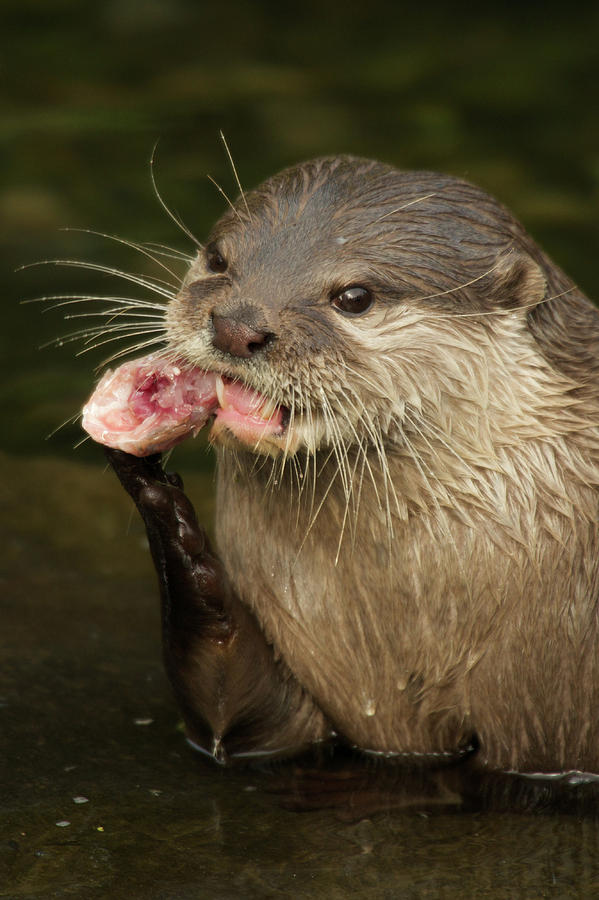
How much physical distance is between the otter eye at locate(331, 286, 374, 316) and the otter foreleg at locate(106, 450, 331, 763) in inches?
18.5

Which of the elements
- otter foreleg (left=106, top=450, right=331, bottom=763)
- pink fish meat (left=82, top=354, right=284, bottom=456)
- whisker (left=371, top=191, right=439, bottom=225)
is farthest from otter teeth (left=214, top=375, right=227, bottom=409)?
whisker (left=371, top=191, right=439, bottom=225)

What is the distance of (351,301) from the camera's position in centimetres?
303

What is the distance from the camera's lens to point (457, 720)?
11.2ft

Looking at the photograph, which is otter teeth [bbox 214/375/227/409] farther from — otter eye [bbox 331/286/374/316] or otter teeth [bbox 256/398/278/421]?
otter eye [bbox 331/286/374/316]

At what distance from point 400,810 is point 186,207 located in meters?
3.47

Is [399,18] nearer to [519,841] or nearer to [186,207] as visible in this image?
[186,207]

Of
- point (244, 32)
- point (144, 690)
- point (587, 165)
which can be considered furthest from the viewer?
point (244, 32)

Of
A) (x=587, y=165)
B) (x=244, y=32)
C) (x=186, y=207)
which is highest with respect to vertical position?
(x=244, y=32)

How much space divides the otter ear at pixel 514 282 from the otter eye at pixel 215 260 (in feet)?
1.70

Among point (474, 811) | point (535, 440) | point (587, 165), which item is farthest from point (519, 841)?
point (587, 165)

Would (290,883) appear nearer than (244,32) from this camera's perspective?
Yes

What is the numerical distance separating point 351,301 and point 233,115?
4.19 meters

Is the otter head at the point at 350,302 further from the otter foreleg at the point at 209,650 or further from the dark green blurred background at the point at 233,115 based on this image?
the dark green blurred background at the point at 233,115

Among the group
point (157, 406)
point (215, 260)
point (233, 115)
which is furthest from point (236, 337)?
point (233, 115)
